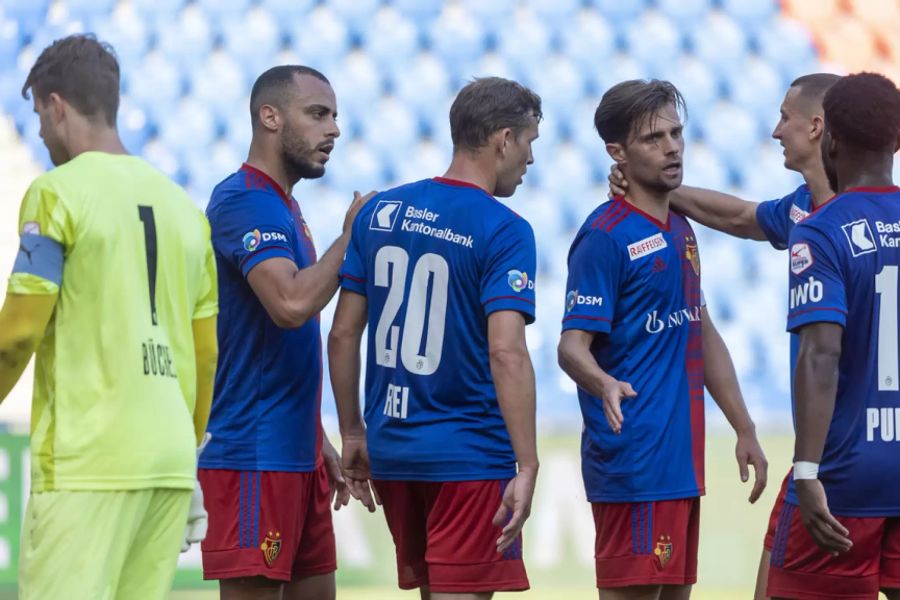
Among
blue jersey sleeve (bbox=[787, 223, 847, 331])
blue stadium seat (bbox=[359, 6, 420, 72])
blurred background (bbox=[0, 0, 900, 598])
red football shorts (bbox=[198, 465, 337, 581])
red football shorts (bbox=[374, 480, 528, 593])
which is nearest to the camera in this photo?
blue jersey sleeve (bbox=[787, 223, 847, 331])

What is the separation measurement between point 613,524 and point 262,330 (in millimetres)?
1108

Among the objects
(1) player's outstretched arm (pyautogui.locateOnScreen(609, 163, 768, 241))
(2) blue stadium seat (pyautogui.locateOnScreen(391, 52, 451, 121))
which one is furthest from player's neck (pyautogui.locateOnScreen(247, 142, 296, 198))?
(2) blue stadium seat (pyautogui.locateOnScreen(391, 52, 451, 121))

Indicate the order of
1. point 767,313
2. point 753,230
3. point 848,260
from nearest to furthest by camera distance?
1. point 848,260
2. point 753,230
3. point 767,313

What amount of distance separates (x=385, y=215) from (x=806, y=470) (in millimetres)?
1291

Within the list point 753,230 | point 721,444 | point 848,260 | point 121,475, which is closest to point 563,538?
point 721,444

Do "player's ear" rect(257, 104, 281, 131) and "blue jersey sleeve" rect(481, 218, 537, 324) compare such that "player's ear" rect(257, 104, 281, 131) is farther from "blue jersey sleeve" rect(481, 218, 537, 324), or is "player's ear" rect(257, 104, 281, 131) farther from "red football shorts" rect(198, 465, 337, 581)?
"red football shorts" rect(198, 465, 337, 581)

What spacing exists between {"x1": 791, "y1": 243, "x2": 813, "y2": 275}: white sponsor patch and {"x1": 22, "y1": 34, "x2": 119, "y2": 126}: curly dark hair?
1.62m

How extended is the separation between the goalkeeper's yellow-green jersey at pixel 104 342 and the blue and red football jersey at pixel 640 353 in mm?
1332

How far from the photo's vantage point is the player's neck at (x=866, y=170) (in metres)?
3.68

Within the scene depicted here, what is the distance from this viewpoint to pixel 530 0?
7.79 metres

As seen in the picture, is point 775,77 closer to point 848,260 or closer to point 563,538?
point 563,538

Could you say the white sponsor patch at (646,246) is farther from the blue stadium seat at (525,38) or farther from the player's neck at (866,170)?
the blue stadium seat at (525,38)

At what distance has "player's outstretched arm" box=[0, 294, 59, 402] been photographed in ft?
9.85

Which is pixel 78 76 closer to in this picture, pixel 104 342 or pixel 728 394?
pixel 104 342
